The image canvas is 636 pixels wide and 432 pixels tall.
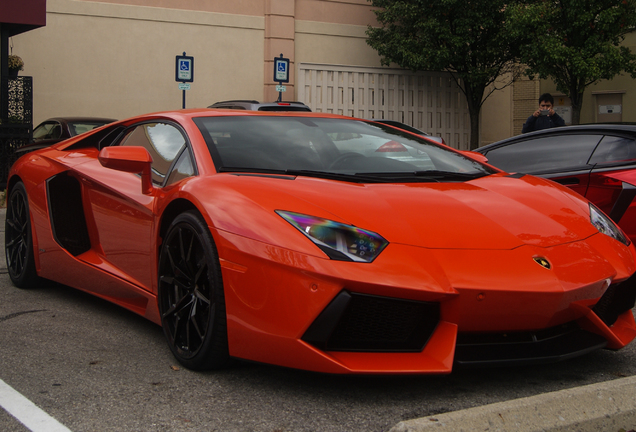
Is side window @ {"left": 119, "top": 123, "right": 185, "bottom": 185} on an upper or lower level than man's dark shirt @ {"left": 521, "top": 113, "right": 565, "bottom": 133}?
lower

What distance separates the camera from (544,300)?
256cm

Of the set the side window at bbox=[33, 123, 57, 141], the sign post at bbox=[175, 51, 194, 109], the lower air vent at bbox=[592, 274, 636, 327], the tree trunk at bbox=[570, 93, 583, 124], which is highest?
the sign post at bbox=[175, 51, 194, 109]

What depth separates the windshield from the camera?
3.28m

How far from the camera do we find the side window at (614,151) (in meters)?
4.97

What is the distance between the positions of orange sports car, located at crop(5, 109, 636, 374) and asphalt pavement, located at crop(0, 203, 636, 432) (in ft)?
0.94

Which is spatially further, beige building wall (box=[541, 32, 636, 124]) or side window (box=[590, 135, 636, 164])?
beige building wall (box=[541, 32, 636, 124])

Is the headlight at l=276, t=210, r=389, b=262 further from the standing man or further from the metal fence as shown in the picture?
the metal fence

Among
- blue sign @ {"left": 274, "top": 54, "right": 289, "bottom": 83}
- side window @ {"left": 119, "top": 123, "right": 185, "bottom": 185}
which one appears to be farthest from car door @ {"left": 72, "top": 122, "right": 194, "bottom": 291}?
blue sign @ {"left": 274, "top": 54, "right": 289, "bottom": 83}

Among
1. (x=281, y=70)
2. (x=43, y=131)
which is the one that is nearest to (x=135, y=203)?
(x=43, y=131)

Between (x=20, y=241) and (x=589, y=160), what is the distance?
396 centimetres

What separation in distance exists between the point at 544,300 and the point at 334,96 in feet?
61.1

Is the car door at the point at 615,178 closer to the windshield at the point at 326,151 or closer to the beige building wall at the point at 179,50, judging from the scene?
the windshield at the point at 326,151

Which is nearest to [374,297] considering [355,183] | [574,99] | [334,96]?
[355,183]

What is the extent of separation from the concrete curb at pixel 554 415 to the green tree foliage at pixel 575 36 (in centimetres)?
1638
